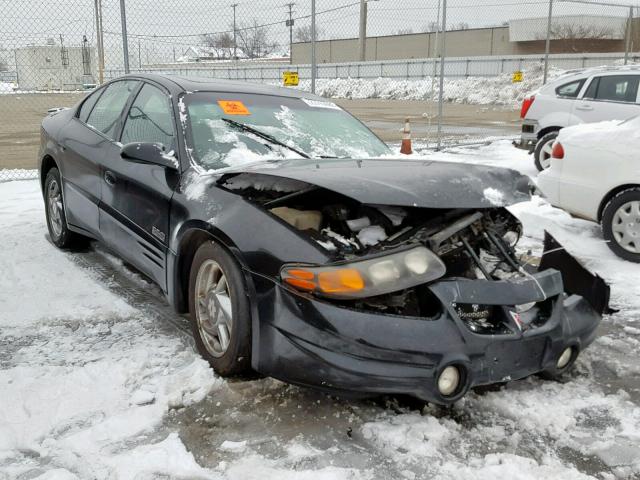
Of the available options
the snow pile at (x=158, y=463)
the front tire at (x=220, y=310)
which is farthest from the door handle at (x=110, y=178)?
the snow pile at (x=158, y=463)

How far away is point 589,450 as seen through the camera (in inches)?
97.6

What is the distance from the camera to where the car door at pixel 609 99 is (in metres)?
9.06

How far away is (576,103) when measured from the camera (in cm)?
952

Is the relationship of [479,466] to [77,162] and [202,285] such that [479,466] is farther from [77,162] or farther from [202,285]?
[77,162]

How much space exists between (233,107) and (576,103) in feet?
24.4

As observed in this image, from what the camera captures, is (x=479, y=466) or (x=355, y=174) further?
(x=355, y=174)

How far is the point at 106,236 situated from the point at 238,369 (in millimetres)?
1762

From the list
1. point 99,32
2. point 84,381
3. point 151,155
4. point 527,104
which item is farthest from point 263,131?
point 527,104

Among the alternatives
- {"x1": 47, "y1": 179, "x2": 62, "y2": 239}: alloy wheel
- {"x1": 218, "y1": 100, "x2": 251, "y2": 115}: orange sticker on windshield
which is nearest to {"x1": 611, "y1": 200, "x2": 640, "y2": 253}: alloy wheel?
{"x1": 218, "y1": 100, "x2": 251, "y2": 115}: orange sticker on windshield

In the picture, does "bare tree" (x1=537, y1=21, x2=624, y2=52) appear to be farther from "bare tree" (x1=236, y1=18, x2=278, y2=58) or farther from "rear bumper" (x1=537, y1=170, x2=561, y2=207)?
"rear bumper" (x1=537, y1=170, x2=561, y2=207)

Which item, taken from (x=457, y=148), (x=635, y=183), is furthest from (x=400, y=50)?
(x=635, y=183)

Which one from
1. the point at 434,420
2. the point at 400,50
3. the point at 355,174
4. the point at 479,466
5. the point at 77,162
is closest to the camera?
the point at 479,466

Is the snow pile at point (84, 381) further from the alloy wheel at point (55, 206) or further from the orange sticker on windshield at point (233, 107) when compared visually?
the orange sticker on windshield at point (233, 107)

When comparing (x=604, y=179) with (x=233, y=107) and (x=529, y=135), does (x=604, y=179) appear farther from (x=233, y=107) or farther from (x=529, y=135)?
(x=529, y=135)
